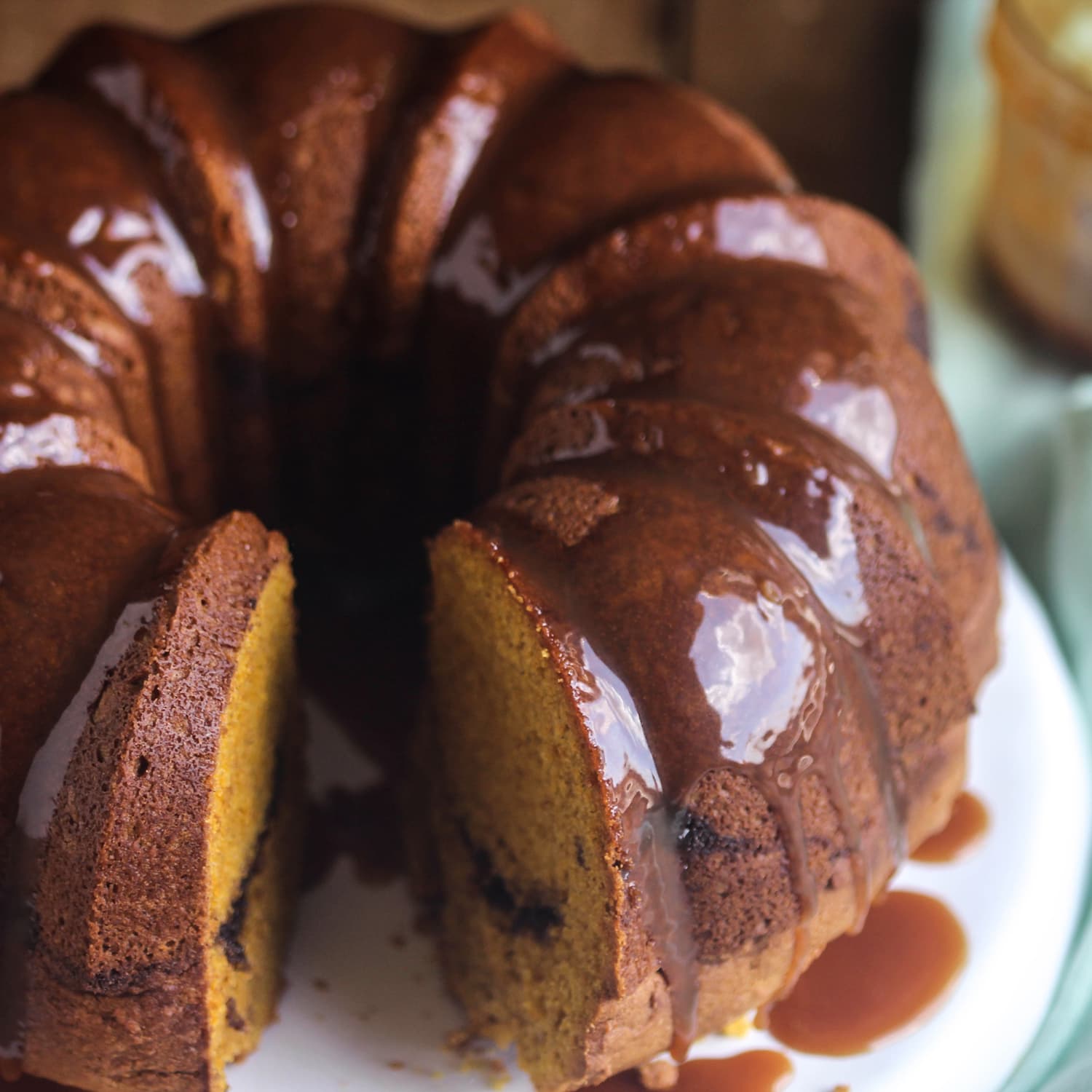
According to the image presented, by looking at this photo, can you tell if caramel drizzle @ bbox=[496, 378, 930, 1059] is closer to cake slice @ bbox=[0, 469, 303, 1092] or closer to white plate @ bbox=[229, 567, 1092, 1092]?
white plate @ bbox=[229, 567, 1092, 1092]

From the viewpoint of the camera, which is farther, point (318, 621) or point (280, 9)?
point (318, 621)

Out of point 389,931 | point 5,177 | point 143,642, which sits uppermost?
point 5,177

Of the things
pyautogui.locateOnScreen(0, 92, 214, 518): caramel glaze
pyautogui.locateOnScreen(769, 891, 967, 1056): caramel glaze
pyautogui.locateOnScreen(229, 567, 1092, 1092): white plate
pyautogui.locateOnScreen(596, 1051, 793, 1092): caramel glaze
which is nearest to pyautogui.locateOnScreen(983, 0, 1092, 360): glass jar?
pyautogui.locateOnScreen(229, 567, 1092, 1092): white plate

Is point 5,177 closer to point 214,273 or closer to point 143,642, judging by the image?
point 214,273

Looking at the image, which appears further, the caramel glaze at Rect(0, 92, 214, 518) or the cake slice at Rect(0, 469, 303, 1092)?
the caramel glaze at Rect(0, 92, 214, 518)

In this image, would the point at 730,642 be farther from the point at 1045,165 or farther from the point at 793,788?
the point at 1045,165

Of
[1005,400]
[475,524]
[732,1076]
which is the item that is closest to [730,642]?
[475,524]

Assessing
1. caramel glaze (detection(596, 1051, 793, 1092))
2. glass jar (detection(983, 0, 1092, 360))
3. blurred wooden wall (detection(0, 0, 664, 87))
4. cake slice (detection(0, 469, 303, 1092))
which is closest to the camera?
cake slice (detection(0, 469, 303, 1092))

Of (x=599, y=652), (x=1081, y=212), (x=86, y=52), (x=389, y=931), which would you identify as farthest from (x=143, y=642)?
(x=1081, y=212)
